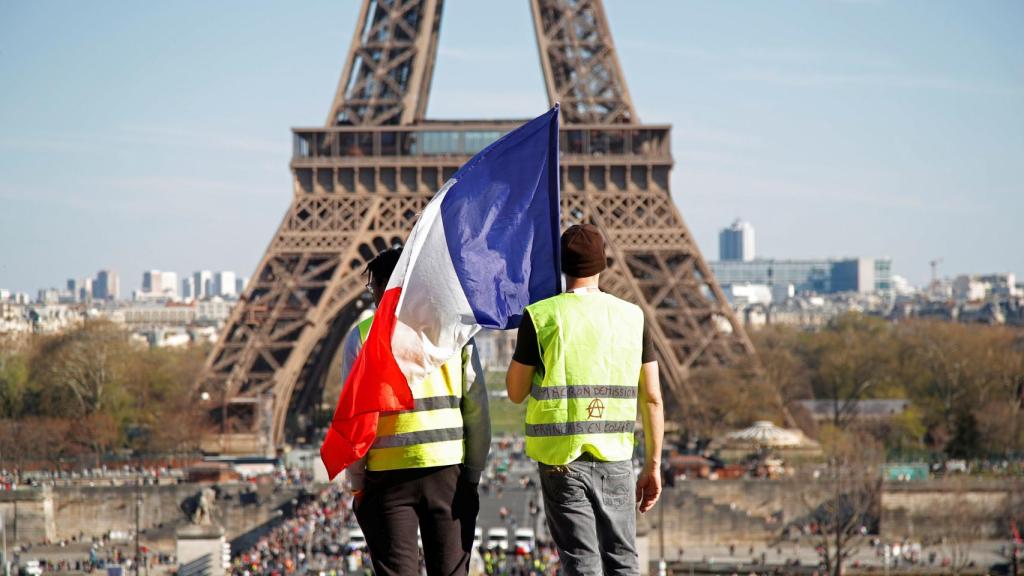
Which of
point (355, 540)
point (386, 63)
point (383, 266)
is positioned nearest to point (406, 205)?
point (386, 63)

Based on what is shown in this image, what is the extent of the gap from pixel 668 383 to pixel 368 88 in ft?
50.0

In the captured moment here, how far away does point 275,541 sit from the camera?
38.9m

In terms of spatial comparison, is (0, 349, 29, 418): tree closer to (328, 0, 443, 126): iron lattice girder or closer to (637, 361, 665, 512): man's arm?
(328, 0, 443, 126): iron lattice girder

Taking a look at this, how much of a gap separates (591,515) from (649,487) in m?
0.32

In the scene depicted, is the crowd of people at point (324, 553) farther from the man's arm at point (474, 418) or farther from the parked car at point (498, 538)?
the man's arm at point (474, 418)

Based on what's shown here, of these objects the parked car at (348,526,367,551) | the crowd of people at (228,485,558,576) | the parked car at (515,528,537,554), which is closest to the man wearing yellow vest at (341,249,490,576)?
the crowd of people at (228,485,558,576)

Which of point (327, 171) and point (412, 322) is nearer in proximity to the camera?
point (412, 322)

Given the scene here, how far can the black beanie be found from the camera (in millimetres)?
6957

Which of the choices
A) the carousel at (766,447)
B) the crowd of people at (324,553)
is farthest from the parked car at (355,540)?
the carousel at (766,447)

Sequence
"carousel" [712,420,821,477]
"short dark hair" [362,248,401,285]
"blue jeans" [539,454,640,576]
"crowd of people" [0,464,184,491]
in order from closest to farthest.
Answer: "blue jeans" [539,454,640,576] → "short dark hair" [362,248,401,285] → "crowd of people" [0,464,184,491] → "carousel" [712,420,821,477]

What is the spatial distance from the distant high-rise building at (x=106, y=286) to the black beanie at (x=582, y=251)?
557 feet

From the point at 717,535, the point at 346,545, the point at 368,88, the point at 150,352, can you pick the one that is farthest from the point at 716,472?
the point at 150,352

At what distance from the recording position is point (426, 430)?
22.8 feet

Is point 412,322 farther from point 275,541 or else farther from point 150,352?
point 150,352
